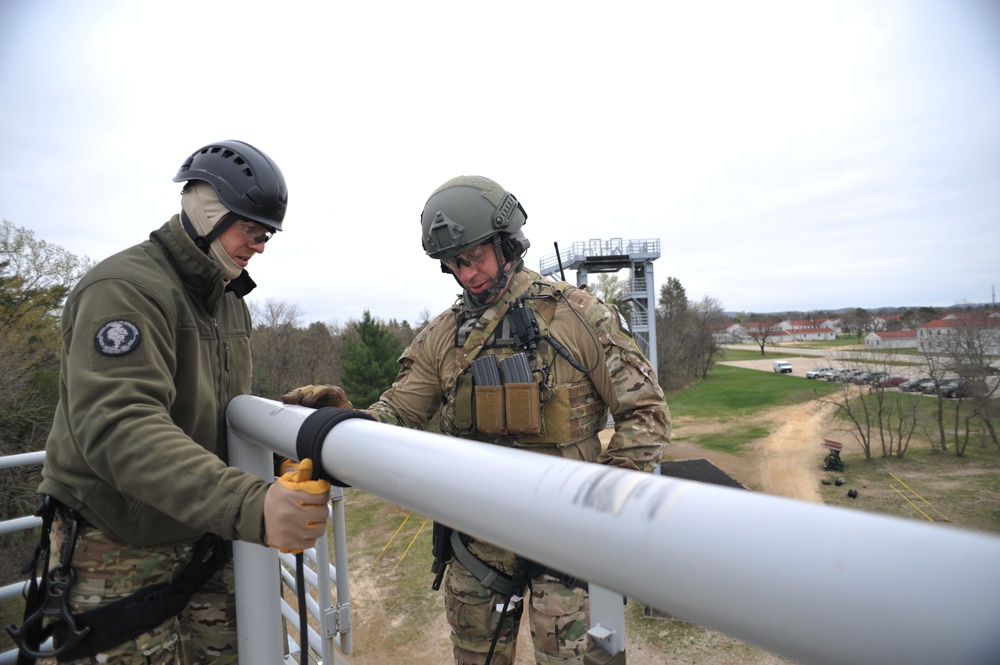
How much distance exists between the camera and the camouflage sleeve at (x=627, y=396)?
2951 mm

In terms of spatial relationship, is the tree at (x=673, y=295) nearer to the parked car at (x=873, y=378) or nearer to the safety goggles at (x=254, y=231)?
the parked car at (x=873, y=378)

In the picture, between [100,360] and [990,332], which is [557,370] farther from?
[990,332]

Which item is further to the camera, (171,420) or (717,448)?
(717,448)

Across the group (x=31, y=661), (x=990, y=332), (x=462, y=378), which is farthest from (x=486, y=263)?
(x=990, y=332)

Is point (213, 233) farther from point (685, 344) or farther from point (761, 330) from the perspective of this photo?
point (761, 330)

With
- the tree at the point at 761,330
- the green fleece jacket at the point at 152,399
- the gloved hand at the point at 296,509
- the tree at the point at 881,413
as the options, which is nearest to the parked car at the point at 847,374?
the tree at the point at 881,413

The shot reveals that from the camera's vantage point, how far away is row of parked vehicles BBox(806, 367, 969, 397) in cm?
2388

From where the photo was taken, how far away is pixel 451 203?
3.33 metres

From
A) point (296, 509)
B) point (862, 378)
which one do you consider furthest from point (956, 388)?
point (296, 509)

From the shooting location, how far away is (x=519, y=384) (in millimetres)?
3021

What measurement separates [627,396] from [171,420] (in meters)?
2.15

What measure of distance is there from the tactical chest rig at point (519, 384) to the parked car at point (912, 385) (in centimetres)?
2863

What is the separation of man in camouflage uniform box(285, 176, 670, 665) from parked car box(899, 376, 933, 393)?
93.7 feet

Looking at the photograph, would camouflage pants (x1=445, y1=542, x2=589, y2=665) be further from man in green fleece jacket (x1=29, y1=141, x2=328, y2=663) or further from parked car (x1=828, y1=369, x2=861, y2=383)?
parked car (x1=828, y1=369, x2=861, y2=383)
